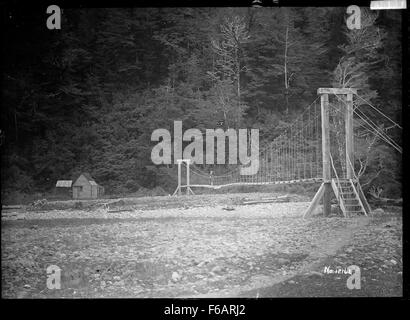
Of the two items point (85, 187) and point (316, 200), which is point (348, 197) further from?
point (85, 187)

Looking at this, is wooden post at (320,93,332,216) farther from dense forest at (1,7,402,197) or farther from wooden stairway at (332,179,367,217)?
dense forest at (1,7,402,197)

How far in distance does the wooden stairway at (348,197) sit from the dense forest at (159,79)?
159mm

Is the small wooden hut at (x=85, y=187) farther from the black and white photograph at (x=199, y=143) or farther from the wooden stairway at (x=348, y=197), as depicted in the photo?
the wooden stairway at (x=348, y=197)

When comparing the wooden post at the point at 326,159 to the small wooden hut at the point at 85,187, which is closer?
the small wooden hut at the point at 85,187

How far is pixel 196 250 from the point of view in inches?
111

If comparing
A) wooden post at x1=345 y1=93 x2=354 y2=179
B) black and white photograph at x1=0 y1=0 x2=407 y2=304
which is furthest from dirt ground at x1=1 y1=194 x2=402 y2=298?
wooden post at x1=345 y1=93 x2=354 y2=179

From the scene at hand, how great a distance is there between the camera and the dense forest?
293 cm

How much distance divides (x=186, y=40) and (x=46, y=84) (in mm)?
1348

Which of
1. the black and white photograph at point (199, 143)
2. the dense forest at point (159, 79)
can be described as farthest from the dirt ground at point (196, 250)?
the dense forest at point (159, 79)

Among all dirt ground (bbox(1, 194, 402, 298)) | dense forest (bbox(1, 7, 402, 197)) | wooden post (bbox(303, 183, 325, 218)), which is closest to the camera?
dirt ground (bbox(1, 194, 402, 298))

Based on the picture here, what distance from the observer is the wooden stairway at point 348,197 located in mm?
3023

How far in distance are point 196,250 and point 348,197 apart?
4.91 feet

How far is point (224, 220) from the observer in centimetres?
301

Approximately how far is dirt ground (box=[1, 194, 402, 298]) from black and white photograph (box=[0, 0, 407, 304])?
0.01 metres
